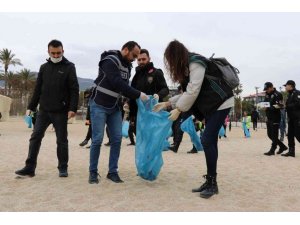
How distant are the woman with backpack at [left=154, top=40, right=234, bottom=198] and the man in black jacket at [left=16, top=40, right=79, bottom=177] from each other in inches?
59.4

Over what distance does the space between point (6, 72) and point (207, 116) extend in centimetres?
5022

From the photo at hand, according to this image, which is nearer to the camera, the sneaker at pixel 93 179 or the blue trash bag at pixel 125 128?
the sneaker at pixel 93 179

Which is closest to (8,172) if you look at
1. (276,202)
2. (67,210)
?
(67,210)

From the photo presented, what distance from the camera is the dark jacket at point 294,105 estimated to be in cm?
784

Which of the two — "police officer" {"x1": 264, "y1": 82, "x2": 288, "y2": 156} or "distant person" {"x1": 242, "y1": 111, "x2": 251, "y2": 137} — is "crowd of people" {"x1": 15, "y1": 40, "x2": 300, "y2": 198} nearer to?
"police officer" {"x1": 264, "y1": 82, "x2": 288, "y2": 156}

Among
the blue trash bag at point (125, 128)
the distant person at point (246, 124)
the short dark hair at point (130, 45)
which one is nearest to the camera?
the short dark hair at point (130, 45)

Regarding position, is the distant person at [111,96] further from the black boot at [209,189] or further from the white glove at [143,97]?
the black boot at [209,189]

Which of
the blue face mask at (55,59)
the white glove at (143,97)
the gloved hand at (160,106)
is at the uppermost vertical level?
the blue face mask at (55,59)

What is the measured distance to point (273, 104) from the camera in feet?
27.3

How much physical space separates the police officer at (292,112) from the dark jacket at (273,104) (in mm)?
238

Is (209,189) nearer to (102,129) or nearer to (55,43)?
(102,129)

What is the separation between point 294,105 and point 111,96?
511cm

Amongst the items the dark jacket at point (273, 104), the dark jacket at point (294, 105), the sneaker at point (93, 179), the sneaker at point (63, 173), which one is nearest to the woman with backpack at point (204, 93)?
the sneaker at point (93, 179)

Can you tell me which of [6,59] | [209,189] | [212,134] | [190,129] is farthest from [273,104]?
[6,59]
